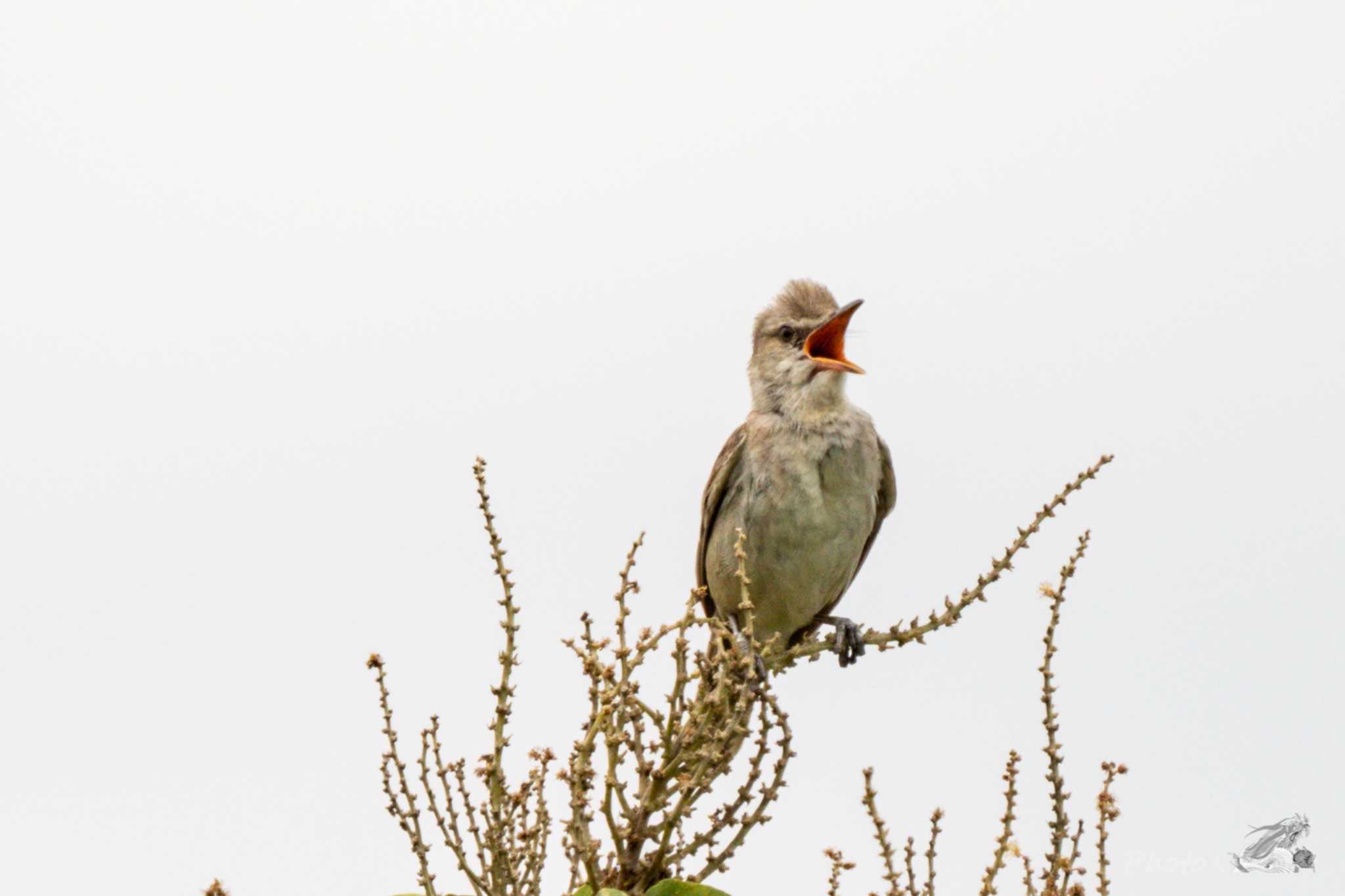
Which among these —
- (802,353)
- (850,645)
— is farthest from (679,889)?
(802,353)

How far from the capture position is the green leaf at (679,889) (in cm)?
410

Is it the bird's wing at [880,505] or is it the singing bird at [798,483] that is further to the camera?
the bird's wing at [880,505]

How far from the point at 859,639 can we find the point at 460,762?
296 cm

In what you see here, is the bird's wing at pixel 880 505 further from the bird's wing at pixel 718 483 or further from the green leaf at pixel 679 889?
the green leaf at pixel 679 889

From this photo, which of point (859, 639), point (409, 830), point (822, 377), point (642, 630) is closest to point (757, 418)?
point (822, 377)

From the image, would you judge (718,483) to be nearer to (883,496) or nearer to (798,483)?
(798,483)

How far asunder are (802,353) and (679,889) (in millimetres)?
3917

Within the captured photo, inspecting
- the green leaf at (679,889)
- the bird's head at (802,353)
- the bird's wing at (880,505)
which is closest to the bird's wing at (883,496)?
the bird's wing at (880,505)

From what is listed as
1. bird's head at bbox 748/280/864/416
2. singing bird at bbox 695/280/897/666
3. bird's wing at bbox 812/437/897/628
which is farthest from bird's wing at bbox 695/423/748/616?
bird's wing at bbox 812/437/897/628

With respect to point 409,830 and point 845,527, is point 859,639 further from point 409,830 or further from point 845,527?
point 409,830

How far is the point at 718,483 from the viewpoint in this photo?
771 cm

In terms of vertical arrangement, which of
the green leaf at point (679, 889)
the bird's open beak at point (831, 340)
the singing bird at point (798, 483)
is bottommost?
the green leaf at point (679, 889)

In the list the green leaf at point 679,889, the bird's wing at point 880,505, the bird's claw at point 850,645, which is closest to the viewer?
the green leaf at point 679,889

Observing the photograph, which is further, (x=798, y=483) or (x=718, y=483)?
(x=718, y=483)
